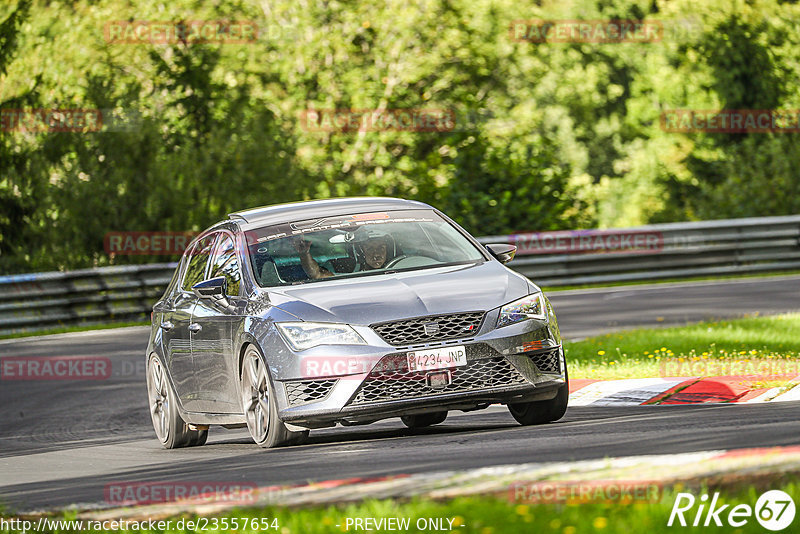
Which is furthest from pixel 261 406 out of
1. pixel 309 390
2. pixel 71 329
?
pixel 71 329

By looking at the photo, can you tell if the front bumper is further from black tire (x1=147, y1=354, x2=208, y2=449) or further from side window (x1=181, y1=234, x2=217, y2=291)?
side window (x1=181, y1=234, x2=217, y2=291)

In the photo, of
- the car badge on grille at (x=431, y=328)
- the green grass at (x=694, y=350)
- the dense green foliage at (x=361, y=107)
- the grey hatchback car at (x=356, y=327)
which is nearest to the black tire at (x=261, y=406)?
the grey hatchback car at (x=356, y=327)

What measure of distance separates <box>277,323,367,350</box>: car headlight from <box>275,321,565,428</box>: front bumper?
0.11m

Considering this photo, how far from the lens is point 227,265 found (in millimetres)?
10742

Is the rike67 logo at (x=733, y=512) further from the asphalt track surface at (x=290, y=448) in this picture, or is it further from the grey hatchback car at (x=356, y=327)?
the grey hatchback car at (x=356, y=327)

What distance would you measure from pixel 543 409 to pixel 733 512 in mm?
4316

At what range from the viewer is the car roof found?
10734 mm

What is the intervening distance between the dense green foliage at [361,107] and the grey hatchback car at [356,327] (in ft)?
54.8

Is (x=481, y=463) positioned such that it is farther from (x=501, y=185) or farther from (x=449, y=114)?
(x=449, y=114)

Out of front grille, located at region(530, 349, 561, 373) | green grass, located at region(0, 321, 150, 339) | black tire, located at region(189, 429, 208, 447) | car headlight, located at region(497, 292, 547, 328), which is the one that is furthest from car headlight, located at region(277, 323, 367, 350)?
green grass, located at region(0, 321, 150, 339)

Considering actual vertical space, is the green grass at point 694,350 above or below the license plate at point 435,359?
below

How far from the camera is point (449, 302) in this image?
9242 mm

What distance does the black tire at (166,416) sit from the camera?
37.3ft

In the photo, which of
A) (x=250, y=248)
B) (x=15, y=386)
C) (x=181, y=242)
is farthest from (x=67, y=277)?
(x=250, y=248)
